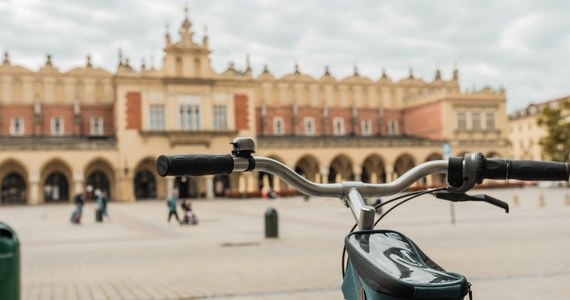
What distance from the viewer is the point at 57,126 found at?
5656 cm

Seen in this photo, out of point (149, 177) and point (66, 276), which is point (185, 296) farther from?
point (149, 177)

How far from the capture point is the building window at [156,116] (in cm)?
5219

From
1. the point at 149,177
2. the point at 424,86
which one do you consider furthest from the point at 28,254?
the point at 424,86

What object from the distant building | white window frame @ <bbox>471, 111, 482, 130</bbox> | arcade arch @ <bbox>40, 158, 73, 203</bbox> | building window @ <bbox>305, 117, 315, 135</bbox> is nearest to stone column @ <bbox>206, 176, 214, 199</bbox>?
arcade arch @ <bbox>40, 158, 73, 203</bbox>

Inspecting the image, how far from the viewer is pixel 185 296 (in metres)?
9.27

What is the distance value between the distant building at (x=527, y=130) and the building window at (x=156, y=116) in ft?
184

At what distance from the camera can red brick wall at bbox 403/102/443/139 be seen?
61219mm

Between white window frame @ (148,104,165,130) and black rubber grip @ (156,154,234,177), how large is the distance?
165 ft

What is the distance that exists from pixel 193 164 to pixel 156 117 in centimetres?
5073

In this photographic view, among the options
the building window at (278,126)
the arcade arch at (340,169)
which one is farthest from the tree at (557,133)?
the building window at (278,126)

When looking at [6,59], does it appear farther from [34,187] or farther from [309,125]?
[309,125]

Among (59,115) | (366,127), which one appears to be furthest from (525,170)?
(366,127)

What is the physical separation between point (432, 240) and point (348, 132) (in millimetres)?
50125

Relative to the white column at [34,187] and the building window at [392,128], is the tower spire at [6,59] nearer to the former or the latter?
the white column at [34,187]
